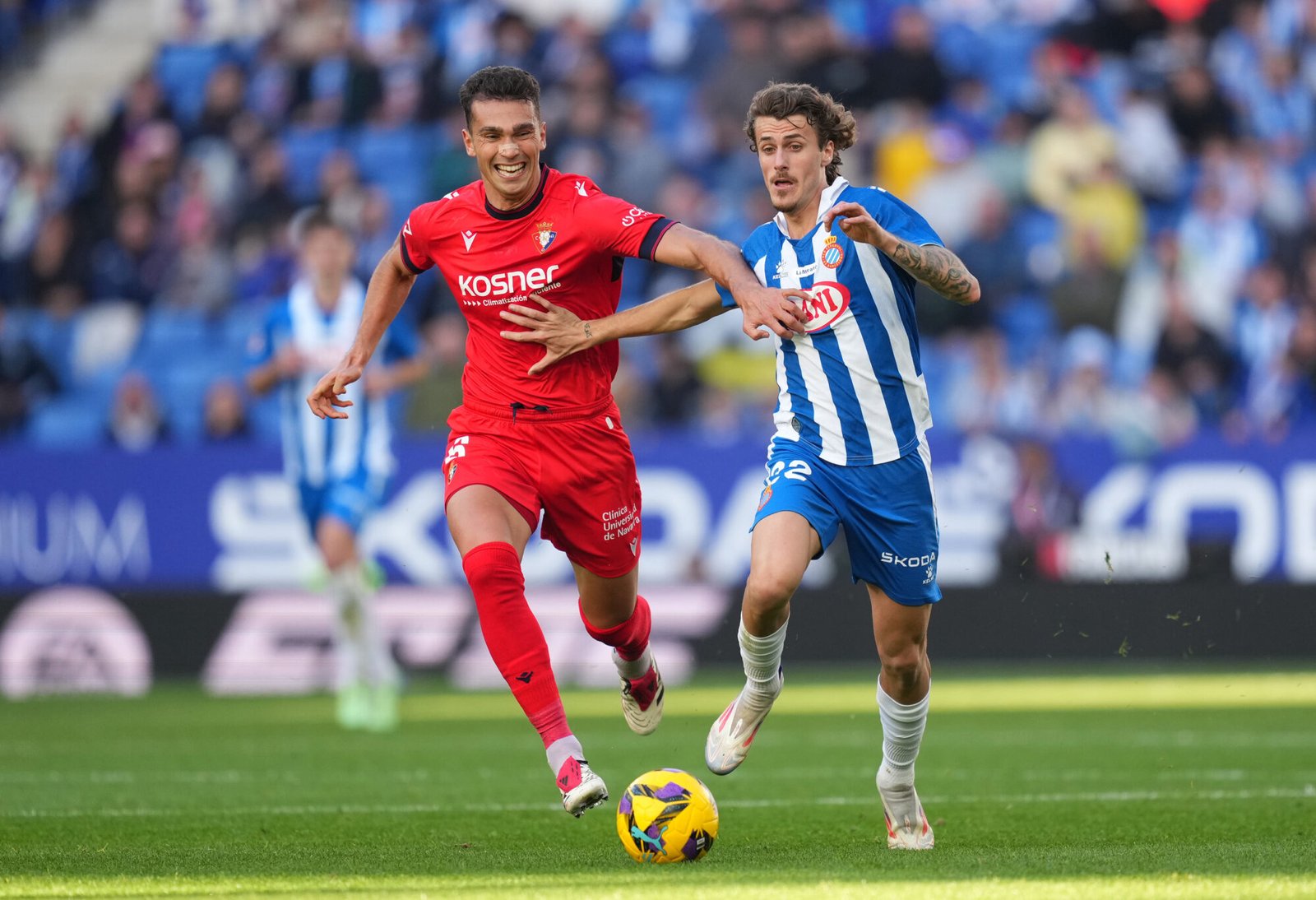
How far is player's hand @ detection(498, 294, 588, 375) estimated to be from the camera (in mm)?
6801

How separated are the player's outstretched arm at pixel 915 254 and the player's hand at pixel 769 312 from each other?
1.00 feet

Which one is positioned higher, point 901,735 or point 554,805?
point 901,735

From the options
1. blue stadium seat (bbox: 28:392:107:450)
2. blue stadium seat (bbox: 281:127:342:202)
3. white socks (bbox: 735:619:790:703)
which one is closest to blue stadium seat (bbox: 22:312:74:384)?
blue stadium seat (bbox: 28:392:107:450)

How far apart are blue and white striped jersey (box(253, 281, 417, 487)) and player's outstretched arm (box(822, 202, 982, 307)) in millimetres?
5695

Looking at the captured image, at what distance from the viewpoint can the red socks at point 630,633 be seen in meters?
7.59

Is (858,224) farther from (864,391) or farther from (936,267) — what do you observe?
(864,391)

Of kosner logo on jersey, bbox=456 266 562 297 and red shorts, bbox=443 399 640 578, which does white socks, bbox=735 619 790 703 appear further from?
kosner logo on jersey, bbox=456 266 562 297

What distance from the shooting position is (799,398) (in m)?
6.58

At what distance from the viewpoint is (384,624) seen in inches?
566

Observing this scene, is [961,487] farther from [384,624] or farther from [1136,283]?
[384,624]

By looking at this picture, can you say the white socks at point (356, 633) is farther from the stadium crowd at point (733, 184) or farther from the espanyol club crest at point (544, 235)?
the espanyol club crest at point (544, 235)

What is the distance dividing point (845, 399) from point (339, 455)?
579cm

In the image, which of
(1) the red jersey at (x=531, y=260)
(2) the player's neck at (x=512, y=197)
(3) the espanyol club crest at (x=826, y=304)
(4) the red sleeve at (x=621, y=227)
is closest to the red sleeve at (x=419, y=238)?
(1) the red jersey at (x=531, y=260)

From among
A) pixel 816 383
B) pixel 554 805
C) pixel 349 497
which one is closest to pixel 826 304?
pixel 816 383
